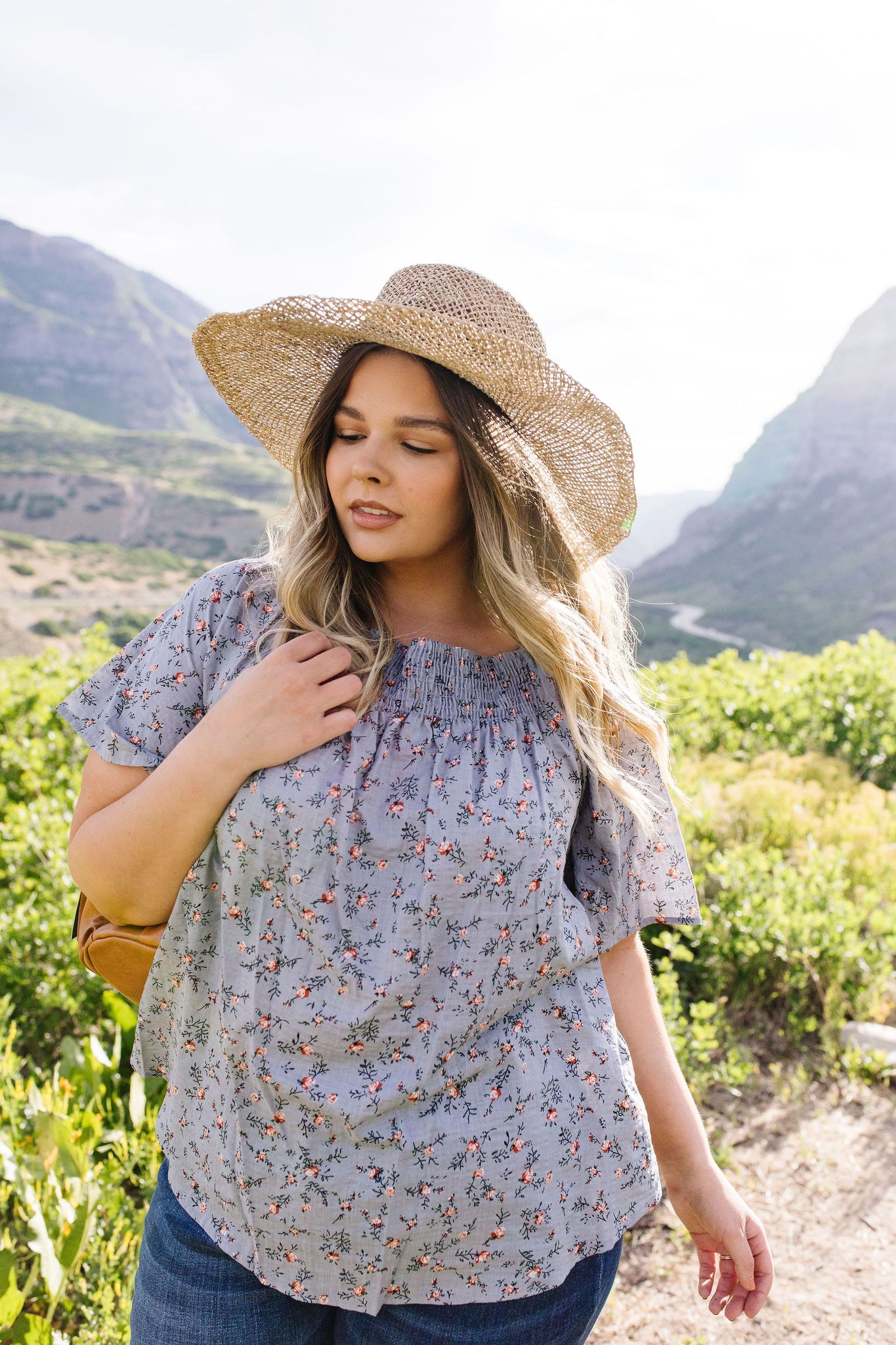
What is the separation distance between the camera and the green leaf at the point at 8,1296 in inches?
74.0

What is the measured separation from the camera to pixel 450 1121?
4.48ft

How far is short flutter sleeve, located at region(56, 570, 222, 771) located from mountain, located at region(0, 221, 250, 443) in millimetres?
160832

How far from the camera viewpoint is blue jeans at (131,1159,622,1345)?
1394 millimetres

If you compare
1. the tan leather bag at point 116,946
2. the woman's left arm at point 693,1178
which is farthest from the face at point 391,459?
the woman's left arm at point 693,1178

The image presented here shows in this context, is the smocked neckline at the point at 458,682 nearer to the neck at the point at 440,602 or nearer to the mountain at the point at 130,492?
the neck at the point at 440,602

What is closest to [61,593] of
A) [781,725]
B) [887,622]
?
[887,622]

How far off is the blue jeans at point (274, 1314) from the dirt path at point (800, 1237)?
1.38 m

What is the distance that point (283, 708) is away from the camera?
142 cm

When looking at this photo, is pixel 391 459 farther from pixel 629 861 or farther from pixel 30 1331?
pixel 30 1331

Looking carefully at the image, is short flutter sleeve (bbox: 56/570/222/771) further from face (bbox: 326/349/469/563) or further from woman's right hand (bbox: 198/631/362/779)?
face (bbox: 326/349/469/563)

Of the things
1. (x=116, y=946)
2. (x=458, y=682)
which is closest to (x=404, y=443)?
(x=458, y=682)

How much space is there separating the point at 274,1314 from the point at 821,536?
107433mm

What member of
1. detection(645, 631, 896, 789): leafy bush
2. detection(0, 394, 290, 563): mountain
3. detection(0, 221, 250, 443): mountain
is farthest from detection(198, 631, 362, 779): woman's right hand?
detection(0, 221, 250, 443): mountain

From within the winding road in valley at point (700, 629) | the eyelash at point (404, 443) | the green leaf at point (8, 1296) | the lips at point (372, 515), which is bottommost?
the winding road in valley at point (700, 629)
